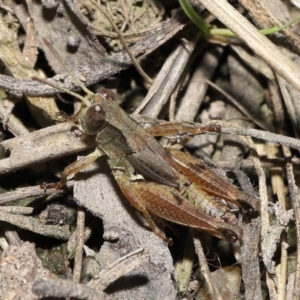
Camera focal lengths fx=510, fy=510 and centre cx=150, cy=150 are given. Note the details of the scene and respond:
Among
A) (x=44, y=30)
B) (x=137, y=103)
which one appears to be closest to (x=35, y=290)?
(x=137, y=103)

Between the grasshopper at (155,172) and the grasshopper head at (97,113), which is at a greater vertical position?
the grasshopper head at (97,113)

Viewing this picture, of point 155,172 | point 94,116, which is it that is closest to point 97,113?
point 94,116

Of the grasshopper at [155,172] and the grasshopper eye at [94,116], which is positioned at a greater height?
the grasshopper eye at [94,116]

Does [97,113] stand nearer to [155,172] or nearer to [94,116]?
[94,116]

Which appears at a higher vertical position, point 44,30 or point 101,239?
point 44,30

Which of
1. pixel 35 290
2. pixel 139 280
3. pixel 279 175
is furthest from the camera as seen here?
pixel 279 175

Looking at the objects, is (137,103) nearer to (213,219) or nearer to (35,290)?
(213,219)
